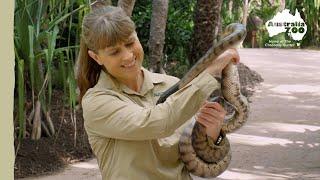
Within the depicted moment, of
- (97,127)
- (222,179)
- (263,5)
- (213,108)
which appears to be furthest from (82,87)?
(263,5)

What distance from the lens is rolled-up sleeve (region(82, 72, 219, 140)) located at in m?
1.72

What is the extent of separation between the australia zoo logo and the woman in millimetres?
19264

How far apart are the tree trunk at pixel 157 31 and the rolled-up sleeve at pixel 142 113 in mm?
7116

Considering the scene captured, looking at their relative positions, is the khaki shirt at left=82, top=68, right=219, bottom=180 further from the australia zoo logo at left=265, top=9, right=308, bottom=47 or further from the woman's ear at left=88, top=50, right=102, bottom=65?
the australia zoo logo at left=265, top=9, right=308, bottom=47

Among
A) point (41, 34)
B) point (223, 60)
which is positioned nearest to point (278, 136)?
point (41, 34)

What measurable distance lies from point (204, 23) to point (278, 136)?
327cm

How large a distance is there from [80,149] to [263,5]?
63.5 feet

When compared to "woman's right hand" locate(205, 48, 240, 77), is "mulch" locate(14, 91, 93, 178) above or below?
below

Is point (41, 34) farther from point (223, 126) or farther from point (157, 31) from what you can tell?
point (223, 126)

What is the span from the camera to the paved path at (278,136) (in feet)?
19.0

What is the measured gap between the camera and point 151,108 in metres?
1.76

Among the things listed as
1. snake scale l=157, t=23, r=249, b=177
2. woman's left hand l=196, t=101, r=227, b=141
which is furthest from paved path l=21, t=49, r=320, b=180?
woman's left hand l=196, t=101, r=227, b=141

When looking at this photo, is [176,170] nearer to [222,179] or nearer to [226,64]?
[226,64]

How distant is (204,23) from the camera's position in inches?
397
